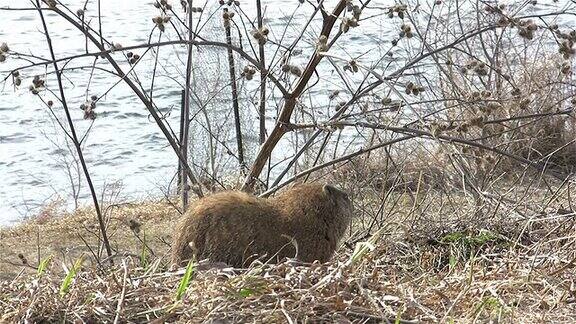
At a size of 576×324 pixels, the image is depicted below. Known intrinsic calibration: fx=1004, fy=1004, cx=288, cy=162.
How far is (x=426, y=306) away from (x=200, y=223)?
1639 mm

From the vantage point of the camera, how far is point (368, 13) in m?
11.1

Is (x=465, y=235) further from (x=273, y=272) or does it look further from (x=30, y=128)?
(x=30, y=128)

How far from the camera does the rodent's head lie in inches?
178

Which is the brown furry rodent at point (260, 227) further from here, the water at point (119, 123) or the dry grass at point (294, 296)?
the water at point (119, 123)

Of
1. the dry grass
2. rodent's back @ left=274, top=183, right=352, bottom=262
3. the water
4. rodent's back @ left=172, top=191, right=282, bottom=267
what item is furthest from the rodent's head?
the water

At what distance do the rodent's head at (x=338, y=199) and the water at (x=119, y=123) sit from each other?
2.50 metres

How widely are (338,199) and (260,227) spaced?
549 millimetres

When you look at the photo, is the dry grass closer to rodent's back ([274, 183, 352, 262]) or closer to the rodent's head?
rodent's back ([274, 183, 352, 262])

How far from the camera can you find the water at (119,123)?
7748 mm

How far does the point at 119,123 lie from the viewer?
10547mm

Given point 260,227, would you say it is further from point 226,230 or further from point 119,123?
point 119,123

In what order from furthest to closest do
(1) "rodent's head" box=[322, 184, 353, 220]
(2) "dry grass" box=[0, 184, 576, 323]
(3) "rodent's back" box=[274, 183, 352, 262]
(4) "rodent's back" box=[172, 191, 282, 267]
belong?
(1) "rodent's head" box=[322, 184, 353, 220]
(3) "rodent's back" box=[274, 183, 352, 262]
(4) "rodent's back" box=[172, 191, 282, 267]
(2) "dry grass" box=[0, 184, 576, 323]

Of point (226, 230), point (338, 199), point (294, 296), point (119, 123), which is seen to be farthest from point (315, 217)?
point (119, 123)

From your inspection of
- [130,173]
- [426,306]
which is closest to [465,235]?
[426,306]
